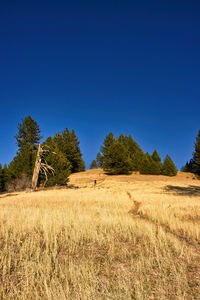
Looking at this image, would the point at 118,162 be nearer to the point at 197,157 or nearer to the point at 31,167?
the point at 31,167

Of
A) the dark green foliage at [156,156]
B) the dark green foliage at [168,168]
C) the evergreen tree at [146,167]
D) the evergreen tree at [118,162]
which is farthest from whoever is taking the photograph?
the dark green foliage at [156,156]

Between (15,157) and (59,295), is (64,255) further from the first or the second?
(15,157)

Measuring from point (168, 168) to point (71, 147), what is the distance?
95.4ft

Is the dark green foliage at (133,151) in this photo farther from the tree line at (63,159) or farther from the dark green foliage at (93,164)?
the dark green foliage at (93,164)

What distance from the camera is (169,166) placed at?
4334cm

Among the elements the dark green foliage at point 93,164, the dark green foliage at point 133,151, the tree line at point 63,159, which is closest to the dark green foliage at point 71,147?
the tree line at point 63,159

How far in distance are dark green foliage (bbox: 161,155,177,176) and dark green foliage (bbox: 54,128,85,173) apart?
1001 inches

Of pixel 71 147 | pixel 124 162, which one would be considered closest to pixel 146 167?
pixel 124 162

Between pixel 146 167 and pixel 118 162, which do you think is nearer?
pixel 118 162

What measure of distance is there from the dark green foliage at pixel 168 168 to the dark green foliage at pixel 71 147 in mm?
25429

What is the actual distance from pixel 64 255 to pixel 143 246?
1.66 m

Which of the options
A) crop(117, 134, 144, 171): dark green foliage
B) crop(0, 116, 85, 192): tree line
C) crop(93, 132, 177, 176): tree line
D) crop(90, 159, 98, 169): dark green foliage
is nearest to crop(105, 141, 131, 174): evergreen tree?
crop(93, 132, 177, 176): tree line

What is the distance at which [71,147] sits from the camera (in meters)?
45.6

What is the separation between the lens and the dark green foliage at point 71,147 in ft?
143
